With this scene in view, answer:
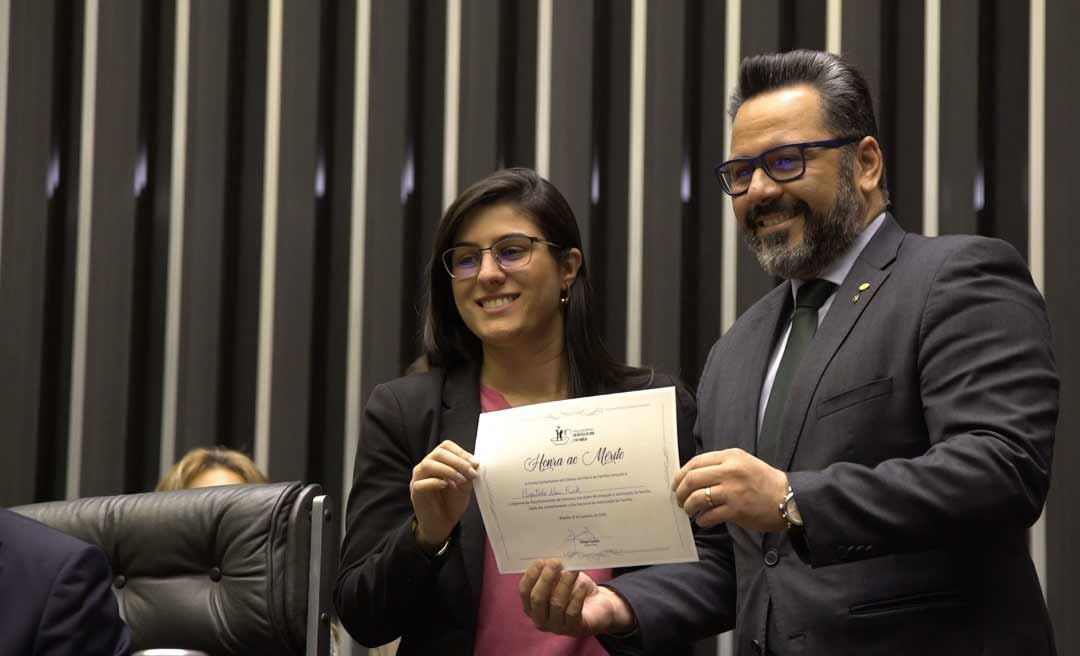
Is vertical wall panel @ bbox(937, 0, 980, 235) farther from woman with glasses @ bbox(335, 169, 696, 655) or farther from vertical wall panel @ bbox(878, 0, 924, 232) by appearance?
woman with glasses @ bbox(335, 169, 696, 655)

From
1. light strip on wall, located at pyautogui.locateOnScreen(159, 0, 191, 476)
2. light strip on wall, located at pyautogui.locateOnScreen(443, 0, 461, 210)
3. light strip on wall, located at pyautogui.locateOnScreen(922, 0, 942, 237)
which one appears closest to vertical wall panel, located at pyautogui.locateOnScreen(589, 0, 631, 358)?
light strip on wall, located at pyautogui.locateOnScreen(443, 0, 461, 210)

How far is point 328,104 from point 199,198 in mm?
462

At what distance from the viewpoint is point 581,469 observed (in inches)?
77.3

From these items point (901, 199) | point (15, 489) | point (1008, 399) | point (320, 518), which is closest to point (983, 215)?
point (901, 199)

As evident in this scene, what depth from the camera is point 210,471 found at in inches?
140

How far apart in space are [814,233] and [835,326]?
0.18m

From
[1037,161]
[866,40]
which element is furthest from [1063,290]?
[866,40]

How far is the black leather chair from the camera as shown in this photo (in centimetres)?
218

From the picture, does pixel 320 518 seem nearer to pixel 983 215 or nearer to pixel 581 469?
pixel 581 469

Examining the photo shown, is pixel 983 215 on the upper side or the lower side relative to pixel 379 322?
upper

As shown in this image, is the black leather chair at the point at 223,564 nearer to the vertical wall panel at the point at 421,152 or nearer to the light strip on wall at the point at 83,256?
the vertical wall panel at the point at 421,152

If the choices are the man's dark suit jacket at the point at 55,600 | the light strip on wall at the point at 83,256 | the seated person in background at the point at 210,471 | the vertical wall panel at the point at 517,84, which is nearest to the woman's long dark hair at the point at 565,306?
the man's dark suit jacket at the point at 55,600

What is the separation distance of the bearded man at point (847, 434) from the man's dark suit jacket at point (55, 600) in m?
0.61

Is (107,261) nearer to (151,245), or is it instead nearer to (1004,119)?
(151,245)
